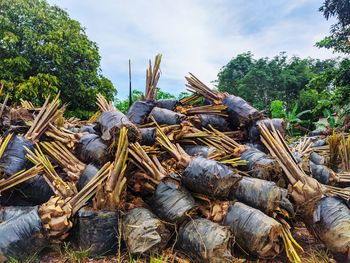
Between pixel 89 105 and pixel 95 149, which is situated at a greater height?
pixel 89 105

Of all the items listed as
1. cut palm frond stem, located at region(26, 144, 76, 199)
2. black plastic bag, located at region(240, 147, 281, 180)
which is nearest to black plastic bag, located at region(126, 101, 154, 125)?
cut palm frond stem, located at region(26, 144, 76, 199)

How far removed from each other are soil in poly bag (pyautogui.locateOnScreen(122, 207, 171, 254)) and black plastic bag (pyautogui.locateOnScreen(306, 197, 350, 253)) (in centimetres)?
137

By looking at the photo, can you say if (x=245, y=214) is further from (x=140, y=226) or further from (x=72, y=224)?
(x=72, y=224)

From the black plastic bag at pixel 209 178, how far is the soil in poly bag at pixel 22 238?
1.39m

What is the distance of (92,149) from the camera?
10.7ft

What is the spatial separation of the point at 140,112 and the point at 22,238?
6.98ft

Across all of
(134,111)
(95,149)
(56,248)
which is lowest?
(56,248)

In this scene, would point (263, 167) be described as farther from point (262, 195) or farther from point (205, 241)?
point (205, 241)

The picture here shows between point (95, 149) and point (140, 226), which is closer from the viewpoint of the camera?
point (140, 226)

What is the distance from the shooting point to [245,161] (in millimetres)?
3191

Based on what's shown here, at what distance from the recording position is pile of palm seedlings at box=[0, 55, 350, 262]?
253 cm

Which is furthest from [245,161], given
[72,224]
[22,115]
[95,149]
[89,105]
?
[89,105]

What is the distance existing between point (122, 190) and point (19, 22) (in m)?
12.5

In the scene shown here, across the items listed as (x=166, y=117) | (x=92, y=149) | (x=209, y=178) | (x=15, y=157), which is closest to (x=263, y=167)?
(x=209, y=178)
